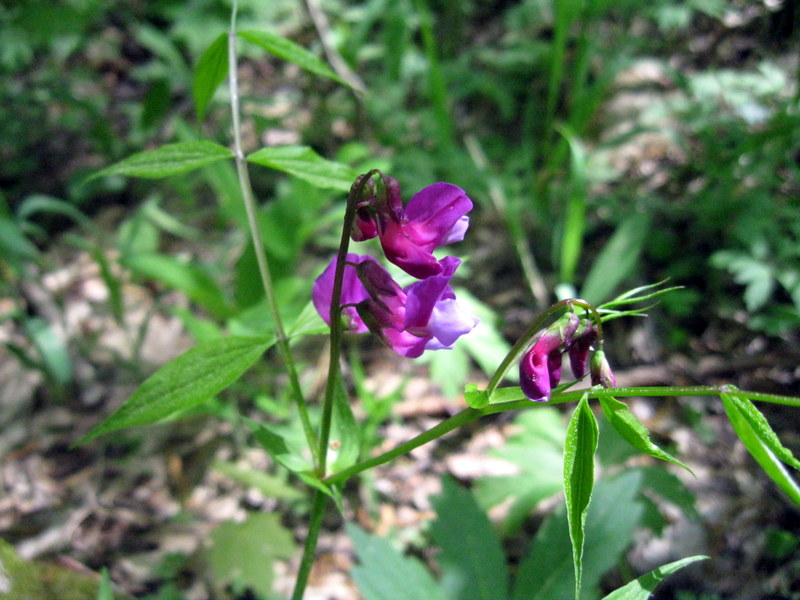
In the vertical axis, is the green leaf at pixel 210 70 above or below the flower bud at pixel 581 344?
above

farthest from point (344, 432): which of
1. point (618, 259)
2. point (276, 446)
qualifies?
A: point (618, 259)

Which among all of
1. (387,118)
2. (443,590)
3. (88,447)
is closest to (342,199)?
(387,118)

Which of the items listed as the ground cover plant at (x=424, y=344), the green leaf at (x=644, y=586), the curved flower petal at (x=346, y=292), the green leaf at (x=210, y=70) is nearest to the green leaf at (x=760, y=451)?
the ground cover plant at (x=424, y=344)

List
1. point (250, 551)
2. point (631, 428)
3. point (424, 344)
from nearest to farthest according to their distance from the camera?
1. point (631, 428)
2. point (424, 344)
3. point (250, 551)

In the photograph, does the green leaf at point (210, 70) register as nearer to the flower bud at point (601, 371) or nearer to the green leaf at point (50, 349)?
the flower bud at point (601, 371)

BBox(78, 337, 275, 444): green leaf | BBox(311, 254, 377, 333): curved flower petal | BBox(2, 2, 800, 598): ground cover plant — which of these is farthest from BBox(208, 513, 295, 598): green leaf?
BBox(311, 254, 377, 333): curved flower petal

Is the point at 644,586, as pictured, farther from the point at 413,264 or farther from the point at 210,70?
the point at 210,70

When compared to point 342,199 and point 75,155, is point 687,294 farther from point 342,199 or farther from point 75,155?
point 75,155
